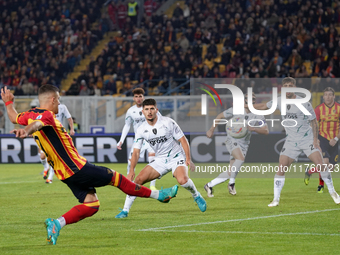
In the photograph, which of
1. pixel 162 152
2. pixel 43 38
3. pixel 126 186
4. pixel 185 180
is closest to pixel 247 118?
pixel 162 152

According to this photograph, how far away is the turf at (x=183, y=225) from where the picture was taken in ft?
22.9

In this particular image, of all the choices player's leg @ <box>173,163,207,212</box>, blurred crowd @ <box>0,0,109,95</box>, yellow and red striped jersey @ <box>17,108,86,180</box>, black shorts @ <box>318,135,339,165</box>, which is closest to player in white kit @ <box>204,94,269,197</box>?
black shorts @ <box>318,135,339,165</box>

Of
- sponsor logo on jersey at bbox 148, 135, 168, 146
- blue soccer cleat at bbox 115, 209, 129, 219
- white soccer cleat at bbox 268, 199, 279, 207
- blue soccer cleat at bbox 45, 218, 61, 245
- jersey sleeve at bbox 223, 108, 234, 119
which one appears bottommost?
white soccer cleat at bbox 268, 199, 279, 207

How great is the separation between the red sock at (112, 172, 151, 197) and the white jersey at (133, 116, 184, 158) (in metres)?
1.84

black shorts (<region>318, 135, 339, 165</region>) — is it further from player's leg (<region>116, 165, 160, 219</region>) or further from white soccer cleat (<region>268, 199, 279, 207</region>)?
player's leg (<region>116, 165, 160, 219</region>)

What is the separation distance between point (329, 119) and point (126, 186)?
714 centimetres

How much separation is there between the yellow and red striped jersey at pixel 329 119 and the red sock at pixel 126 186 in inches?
261

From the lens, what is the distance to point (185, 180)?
9453 millimetres

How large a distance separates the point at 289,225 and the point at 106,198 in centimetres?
520

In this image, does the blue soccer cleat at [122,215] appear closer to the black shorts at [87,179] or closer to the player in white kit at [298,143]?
the black shorts at [87,179]

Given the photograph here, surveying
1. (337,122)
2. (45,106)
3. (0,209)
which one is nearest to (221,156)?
(337,122)

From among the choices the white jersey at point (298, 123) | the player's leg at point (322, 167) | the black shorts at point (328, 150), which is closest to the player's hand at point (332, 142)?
the black shorts at point (328, 150)

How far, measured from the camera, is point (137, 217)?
970cm

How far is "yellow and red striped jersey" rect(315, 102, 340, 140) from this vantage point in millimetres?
13148
